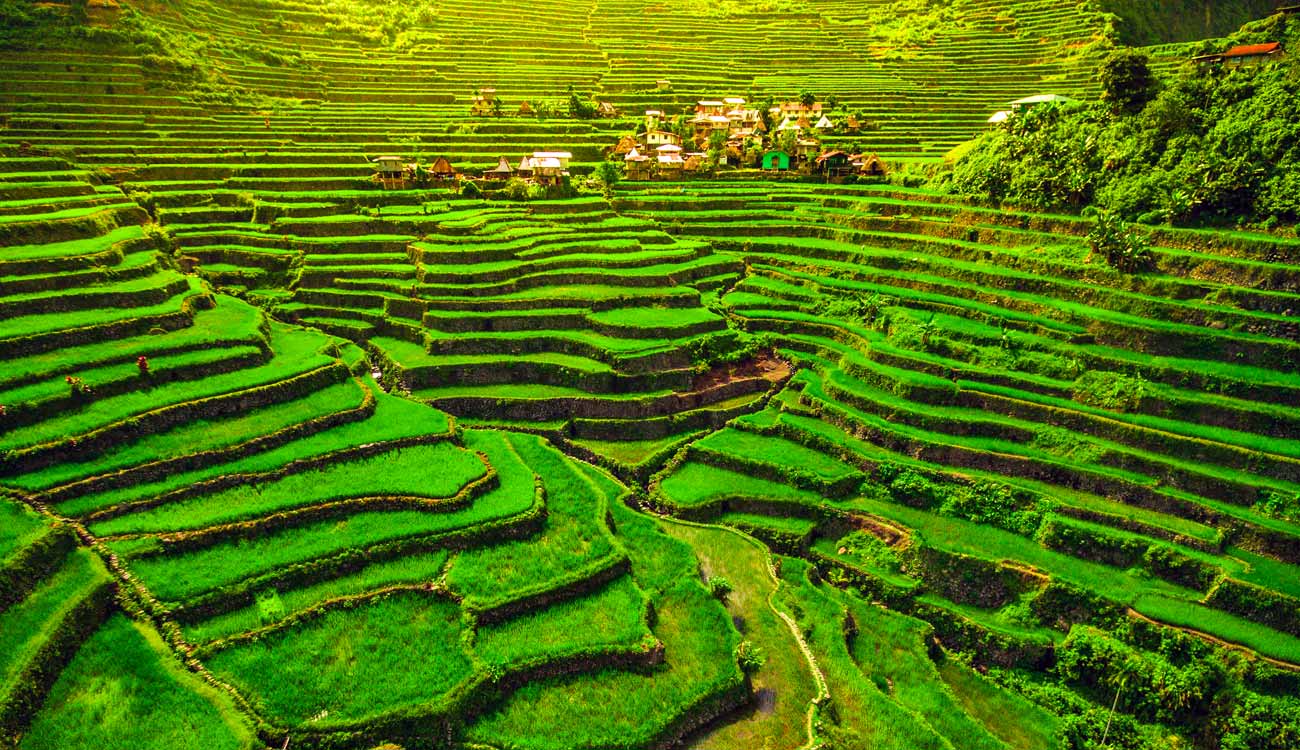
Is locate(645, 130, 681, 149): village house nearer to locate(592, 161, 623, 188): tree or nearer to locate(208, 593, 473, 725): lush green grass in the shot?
locate(592, 161, 623, 188): tree

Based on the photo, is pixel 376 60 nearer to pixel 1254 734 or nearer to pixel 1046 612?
pixel 1046 612

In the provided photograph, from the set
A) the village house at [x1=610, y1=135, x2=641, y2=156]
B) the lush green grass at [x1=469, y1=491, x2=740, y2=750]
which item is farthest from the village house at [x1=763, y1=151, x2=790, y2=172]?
the lush green grass at [x1=469, y1=491, x2=740, y2=750]

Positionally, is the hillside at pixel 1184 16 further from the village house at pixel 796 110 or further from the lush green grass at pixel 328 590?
the lush green grass at pixel 328 590

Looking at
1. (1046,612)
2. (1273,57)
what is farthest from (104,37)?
(1273,57)

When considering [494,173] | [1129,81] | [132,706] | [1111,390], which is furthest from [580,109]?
[132,706]

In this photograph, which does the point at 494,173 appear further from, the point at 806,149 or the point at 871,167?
the point at 871,167

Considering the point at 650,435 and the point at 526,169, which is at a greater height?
the point at 526,169
